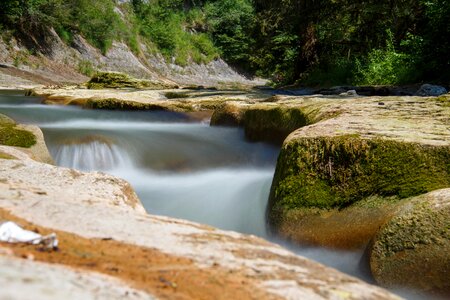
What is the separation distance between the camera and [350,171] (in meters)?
3.59

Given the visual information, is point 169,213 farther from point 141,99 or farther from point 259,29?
point 259,29

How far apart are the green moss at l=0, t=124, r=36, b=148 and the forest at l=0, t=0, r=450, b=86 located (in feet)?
30.1

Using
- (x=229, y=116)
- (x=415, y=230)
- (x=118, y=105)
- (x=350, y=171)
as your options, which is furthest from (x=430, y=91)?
(x=415, y=230)

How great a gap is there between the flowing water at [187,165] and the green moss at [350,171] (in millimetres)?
412

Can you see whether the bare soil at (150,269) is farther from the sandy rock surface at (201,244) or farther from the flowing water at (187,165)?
the flowing water at (187,165)

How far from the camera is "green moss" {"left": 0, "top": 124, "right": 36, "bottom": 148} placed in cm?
495

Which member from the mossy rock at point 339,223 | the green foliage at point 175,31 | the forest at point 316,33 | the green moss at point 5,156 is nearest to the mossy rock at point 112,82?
the forest at point 316,33

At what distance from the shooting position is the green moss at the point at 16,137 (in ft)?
16.2

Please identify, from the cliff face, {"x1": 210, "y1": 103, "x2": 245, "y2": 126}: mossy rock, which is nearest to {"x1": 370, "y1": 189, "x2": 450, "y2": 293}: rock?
{"x1": 210, "y1": 103, "x2": 245, "y2": 126}: mossy rock

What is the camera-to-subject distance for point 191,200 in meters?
5.21

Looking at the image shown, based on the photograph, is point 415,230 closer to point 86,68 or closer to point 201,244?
point 201,244

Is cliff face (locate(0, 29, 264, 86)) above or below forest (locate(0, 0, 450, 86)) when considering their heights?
below

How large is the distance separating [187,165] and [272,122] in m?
1.35

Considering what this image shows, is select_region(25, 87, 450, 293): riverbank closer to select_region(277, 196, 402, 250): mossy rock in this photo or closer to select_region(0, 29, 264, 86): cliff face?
select_region(277, 196, 402, 250): mossy rock
